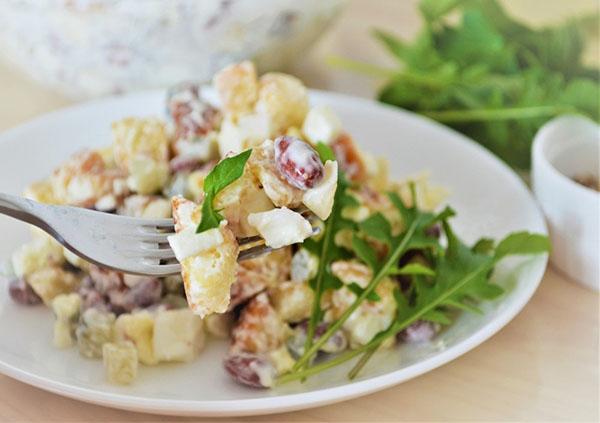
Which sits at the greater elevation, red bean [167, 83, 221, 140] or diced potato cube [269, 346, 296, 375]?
red bean [167, 83, 221, 140]

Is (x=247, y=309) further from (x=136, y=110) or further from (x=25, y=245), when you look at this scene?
(x=136, y=110)

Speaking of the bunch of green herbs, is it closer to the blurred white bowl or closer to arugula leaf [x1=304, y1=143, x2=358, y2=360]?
the blurred white bowl

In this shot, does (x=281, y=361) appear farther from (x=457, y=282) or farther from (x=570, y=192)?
(x=570, y=192)

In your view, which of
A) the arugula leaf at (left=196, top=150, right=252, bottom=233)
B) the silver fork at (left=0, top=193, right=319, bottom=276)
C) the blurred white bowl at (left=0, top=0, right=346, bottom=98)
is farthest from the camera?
the blurred white bowl at (left=0, top=0, right=346, bottom=98)

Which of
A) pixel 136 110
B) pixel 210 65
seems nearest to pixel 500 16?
pixel 210 65

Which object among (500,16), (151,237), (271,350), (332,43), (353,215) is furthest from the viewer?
(332,43)

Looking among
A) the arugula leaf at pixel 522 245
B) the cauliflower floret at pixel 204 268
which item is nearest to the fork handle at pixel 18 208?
the cauliflower floret at pixel 204 268

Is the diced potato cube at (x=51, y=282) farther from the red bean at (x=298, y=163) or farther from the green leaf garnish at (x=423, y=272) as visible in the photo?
the red bean at (x=298, y=163)

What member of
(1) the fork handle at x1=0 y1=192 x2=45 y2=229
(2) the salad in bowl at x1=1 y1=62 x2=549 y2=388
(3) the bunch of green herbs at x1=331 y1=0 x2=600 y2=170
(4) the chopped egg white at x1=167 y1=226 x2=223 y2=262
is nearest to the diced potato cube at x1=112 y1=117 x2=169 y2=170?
(2) the salad in bowl at x1=1 y1=62 x2=549 y2=388
